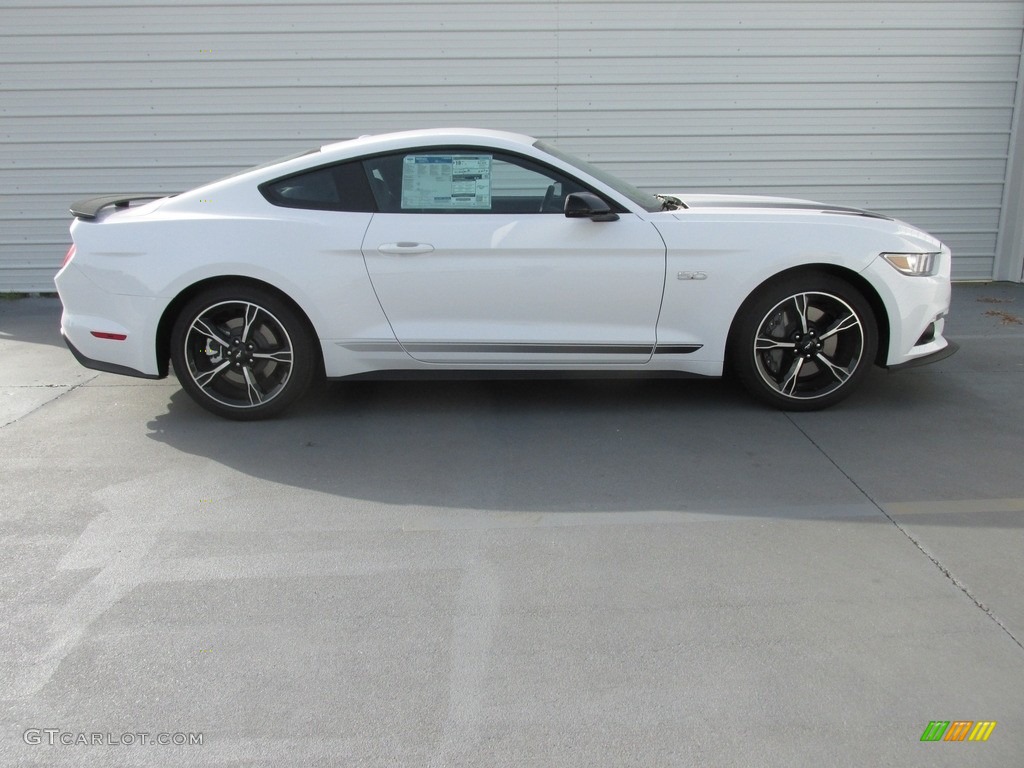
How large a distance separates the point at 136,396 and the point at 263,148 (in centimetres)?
353

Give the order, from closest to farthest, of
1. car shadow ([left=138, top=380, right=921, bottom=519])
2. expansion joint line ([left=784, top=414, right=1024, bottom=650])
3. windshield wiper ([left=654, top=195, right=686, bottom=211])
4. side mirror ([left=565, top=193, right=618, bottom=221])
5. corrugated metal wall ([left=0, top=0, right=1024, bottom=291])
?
expansion joint line ([left=784, top=414, right=1024, bottom=650]) → car shadow ([left=138, top=380, right=921, bottom=519]) → side mirror ([left=565, top=193, right=618, bottom=221]) → windshield wiper ([left=654, top=195, right=686, bottom=211]) → corrugated metal wall ([left=0, top=0, right=1024, bottom=291])

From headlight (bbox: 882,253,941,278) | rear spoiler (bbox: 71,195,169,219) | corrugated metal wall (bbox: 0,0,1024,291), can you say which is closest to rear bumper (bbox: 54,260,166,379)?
rear spoiler (bbox: 71,195,169,219)

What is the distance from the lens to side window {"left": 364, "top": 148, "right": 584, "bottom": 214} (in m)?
4.60

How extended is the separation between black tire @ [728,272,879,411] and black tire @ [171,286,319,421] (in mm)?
2364

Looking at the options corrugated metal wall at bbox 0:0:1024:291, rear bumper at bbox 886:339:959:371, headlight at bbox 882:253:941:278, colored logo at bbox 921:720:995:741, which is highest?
corrugated metal wall at bbox 0:0:1024:291

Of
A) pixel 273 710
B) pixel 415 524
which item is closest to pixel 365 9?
pixel 415 524

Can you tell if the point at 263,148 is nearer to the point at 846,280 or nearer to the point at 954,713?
the point at 846,280

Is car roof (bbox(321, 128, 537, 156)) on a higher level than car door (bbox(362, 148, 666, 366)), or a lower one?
higher

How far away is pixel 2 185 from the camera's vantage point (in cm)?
818

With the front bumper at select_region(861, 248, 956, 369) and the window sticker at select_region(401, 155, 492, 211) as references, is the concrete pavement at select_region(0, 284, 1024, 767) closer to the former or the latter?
the front bumper at select_region(861, 248, 956, 369)

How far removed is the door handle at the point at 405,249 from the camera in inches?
177

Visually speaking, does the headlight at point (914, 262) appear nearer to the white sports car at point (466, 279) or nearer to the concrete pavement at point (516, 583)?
the white sports car at point (466, 279)

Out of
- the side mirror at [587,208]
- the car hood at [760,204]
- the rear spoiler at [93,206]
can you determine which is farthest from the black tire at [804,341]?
the rear spoiler at [93,206]
